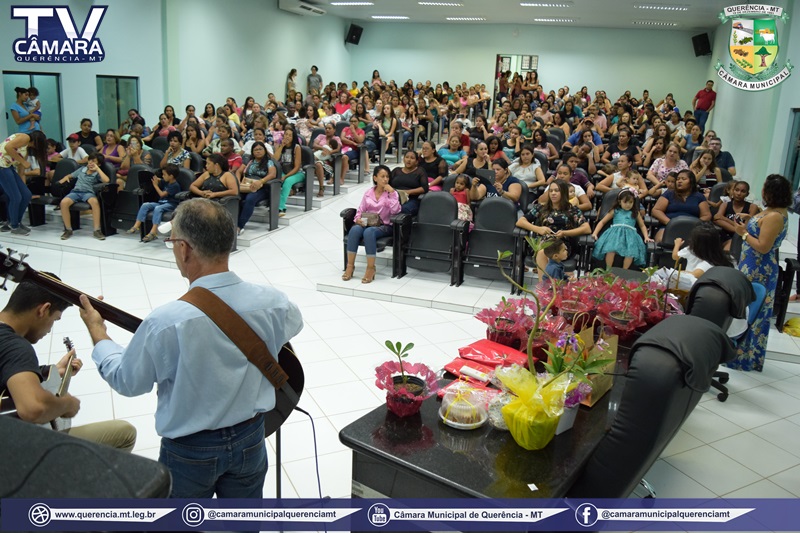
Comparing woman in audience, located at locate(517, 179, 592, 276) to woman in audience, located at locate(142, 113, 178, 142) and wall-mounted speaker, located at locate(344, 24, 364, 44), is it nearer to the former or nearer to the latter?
woman in audience, located at locate(142, 113, 178, 142)

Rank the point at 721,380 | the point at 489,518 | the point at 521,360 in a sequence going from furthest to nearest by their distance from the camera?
the point at 721,380, the point at 521,360, the point at 489,518

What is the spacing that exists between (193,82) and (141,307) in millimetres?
9385

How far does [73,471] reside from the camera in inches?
23.6

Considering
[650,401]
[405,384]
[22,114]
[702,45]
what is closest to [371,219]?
[405,384]

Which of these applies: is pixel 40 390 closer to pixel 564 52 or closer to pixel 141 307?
pixel 141 307

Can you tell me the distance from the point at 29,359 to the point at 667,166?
780 centimetres

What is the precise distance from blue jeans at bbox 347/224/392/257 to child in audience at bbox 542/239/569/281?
189 cm

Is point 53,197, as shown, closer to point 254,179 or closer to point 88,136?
point 88,136

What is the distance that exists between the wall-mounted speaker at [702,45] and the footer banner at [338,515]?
1932 cm

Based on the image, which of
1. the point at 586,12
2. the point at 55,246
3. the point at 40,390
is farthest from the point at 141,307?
the point at 586,12

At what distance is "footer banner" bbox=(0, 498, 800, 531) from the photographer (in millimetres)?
579

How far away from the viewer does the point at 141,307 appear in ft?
19.0

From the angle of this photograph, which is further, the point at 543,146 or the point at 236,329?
the point at 543,146

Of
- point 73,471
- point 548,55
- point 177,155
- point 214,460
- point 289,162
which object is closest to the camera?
point 73,471
